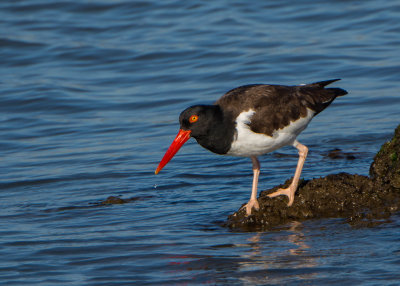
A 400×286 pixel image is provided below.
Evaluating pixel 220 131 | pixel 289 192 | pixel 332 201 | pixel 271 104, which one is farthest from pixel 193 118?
pixel 332 201

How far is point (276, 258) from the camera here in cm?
563

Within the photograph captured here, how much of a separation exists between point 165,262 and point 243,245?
2.22 ft

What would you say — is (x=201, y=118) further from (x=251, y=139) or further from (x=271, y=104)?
(x=271, y=104)

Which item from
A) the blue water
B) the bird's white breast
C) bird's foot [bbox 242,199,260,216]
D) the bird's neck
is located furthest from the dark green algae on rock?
the bird's neck

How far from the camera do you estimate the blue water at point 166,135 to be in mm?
5707

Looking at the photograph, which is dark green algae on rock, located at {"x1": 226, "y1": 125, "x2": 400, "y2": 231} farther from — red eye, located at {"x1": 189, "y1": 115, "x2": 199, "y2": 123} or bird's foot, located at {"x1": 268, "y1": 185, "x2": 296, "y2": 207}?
red eye, located at {"x1": 189, "y1": 115, "x2": 199, "y2": 123}

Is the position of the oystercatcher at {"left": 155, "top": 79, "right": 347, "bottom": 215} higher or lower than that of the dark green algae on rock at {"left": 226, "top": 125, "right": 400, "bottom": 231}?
higher

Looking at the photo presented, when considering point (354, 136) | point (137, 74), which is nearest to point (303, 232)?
point (354, 136)

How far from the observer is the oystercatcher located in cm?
641

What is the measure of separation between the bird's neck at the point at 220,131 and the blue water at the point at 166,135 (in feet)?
2.50

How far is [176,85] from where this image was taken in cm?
1312

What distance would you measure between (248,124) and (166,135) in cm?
413

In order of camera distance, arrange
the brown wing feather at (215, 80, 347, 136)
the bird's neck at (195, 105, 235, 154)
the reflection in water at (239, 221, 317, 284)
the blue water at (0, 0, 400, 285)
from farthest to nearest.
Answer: the brown wing feather at (215, 80, 347, 136)
the bird's neck at (195, 105, 235, 154)
the blue water at (0, 0, 400, 285)
the reflection in water at (239, 221, 317, 284)

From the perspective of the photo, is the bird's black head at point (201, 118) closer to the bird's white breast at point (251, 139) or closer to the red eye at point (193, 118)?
the red eye at point (193, 118)
